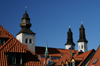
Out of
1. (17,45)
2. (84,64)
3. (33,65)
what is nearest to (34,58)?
(33,65)

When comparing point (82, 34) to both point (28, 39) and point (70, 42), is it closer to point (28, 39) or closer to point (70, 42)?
point (70, 42)

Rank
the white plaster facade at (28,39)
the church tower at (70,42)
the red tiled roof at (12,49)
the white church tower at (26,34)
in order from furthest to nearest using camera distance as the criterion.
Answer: the church tower at (70,42), the white plaster facade at (28,39), the white church tower at (26,34), the red tiled roof at (12,49)

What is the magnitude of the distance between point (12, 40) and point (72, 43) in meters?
92.6

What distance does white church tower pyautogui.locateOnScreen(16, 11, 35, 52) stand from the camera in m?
85.9

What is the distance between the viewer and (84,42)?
4222 inches

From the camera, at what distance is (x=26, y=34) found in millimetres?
87375

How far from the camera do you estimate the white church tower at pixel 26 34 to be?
85938 mm

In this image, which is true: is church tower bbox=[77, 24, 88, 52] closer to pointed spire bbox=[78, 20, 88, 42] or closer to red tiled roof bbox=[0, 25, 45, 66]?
pointed spire bbox=[78, 20, 88, 42]

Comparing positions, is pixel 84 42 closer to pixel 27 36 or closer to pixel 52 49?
pixel 52 49

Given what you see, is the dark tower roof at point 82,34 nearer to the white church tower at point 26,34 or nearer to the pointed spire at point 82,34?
the pointed spire at point 82,34

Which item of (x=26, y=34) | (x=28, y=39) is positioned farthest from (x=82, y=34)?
(x=26, y=34)

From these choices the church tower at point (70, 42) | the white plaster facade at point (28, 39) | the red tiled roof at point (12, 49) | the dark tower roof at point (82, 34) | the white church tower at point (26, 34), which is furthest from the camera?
the church tower at point (70, 42)

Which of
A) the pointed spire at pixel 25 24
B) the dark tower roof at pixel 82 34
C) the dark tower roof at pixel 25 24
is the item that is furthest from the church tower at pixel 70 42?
the pointed spire at pixel 25 24

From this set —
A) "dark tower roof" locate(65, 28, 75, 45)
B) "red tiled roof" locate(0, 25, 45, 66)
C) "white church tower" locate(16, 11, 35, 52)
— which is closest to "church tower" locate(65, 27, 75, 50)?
"dark tower roof" locate(65, 28, 75, 45)
